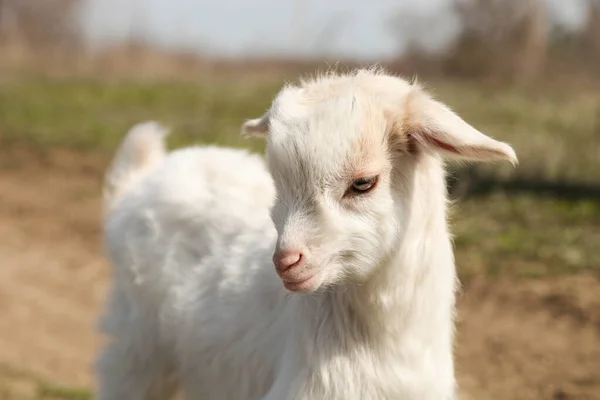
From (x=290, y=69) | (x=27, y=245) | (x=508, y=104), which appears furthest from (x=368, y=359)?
(x=290, y=69)

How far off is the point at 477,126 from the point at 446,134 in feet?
29.2

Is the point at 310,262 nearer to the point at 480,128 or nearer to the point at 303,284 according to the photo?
the point at 303,284

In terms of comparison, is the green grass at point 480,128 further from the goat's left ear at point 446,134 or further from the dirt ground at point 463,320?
the goat's left ear at point 446,134

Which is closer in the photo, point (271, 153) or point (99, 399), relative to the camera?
point (271, 153)

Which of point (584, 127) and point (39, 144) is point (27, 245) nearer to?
point (39, 144)

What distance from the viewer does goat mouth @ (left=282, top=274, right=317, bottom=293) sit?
232 centimetres

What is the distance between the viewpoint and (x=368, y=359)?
263cm

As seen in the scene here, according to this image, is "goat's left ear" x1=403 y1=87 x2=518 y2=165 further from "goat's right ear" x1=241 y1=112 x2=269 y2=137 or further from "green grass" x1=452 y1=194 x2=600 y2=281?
"green grass" x1=452 y1=194 x2=600 y2=281

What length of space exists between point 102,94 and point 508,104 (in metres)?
6.94

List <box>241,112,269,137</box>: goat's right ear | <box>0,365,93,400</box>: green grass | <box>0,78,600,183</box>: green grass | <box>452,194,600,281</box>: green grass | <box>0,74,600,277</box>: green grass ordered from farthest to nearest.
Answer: <box>0,78,600,183</box>: green grass < <box>0,74,600,277</box>: green grass < <box>452,194,600,281</box>: green grass < <box>0,365,93,400</box>: green grass < <box>241,112,269,137</box>: goat's right ear

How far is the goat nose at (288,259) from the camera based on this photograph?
228 cm

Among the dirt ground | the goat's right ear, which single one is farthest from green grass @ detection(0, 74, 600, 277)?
the goat's right ear

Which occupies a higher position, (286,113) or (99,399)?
(286,113)

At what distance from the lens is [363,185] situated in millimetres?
2363
